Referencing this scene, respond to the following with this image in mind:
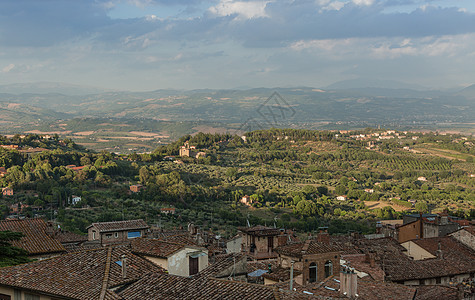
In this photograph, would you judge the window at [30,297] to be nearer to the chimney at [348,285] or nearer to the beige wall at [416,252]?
the chimney at [348,285]

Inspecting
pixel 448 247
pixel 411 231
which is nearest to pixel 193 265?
pixel 448 247

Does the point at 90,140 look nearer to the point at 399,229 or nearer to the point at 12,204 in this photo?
the point at 12,204

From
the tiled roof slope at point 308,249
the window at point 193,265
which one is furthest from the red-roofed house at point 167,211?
the window at point 193,265

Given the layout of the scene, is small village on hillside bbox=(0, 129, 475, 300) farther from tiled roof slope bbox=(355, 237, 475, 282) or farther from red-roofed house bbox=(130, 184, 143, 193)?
red-roofed house bbox=(130, 184, 143, 193)

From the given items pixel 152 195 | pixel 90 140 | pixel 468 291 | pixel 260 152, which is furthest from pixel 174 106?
pixel 468 291

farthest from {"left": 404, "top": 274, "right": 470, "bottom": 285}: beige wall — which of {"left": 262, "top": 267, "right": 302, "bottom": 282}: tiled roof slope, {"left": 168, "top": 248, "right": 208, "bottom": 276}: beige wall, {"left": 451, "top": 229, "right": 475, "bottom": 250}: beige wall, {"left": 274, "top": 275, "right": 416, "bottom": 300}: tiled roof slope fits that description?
{"left": 168, "top": 248, "right": 208, "bottom": 276}: beige wall

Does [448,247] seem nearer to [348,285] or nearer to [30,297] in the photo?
[348,285]
